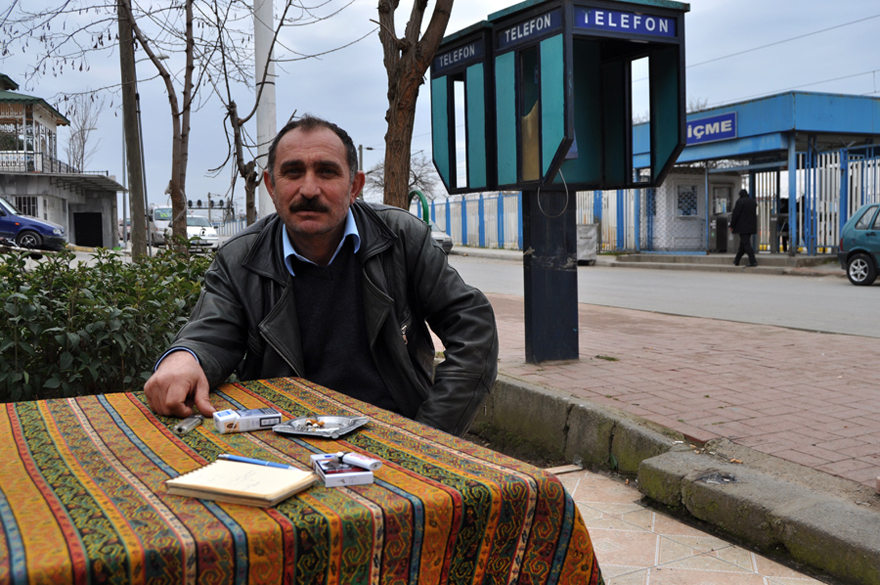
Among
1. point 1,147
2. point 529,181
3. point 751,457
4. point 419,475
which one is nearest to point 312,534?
point 419,475

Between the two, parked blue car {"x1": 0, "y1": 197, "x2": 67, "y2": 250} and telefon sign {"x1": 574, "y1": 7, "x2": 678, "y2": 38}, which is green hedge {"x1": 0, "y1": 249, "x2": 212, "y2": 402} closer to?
telefon sign {"x1": 574, "y1": 7, "x2": 678, "y2": 38}

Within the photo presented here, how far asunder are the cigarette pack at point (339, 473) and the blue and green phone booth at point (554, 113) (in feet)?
14.2

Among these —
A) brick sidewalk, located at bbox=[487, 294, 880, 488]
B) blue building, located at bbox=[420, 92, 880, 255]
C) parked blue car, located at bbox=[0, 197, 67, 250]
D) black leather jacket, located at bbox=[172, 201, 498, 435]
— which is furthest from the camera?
parked blue car, located at bbox=[0, 197, 67, 250]

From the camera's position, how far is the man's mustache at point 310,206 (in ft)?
8.28

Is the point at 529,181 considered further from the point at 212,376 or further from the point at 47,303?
the point at 212,376

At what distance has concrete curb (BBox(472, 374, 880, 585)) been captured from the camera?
2.88 m

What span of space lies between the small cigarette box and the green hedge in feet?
7.40

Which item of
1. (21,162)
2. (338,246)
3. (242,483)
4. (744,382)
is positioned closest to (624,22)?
(744,382)

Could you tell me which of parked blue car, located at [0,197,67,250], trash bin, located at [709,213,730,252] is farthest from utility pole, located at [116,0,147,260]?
trash bin, located at [709,213,730,252]

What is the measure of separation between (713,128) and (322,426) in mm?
21228

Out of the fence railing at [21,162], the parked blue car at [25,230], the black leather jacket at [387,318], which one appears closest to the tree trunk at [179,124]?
the black leather jacket at [387,318]

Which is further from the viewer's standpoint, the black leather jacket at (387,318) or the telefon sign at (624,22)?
the telefon sign at (624,22)

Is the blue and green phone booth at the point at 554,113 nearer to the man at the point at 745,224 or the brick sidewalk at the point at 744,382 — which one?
the brick sidewalk at the point at 744,382

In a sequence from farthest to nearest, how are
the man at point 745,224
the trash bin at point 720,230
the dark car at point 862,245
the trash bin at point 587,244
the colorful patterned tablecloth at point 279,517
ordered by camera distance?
the trash bin at point 720,230 < the trash bin at point 587,244 < the man at point 745,224 < the dark car at point 862,245 < the colorful patterned tablecloth at point 279,517
